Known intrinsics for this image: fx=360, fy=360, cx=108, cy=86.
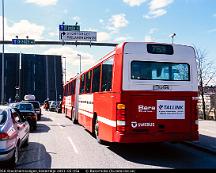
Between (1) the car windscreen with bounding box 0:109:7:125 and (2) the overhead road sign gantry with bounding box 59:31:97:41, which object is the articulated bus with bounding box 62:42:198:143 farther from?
(2) the overhead road sign gantry with bounding box 59:31:97:41

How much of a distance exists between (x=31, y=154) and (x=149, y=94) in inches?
147

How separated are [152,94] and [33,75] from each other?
46.8 meters

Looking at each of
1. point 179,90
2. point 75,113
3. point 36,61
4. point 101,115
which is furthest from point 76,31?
point 36,61

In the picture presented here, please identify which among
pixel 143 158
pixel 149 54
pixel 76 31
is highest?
pixel 76 31

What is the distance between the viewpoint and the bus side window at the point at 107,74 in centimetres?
1073

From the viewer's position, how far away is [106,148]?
11516mm

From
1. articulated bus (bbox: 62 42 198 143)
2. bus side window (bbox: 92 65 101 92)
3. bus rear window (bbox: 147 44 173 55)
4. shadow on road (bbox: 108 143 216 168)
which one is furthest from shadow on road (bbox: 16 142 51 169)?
bus rear window (bbox: 147 44 173 55)

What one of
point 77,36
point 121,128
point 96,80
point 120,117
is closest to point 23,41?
point 77,36

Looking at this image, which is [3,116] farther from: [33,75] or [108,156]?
[33,75]

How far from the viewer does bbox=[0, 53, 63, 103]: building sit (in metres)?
53.5

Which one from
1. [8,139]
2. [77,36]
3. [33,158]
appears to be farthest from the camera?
[77,36]

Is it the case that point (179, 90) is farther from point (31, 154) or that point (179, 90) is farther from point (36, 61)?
point (36, 61)

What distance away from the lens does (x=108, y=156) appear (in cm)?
996

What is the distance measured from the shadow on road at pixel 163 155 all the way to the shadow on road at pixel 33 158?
7.06 feet
